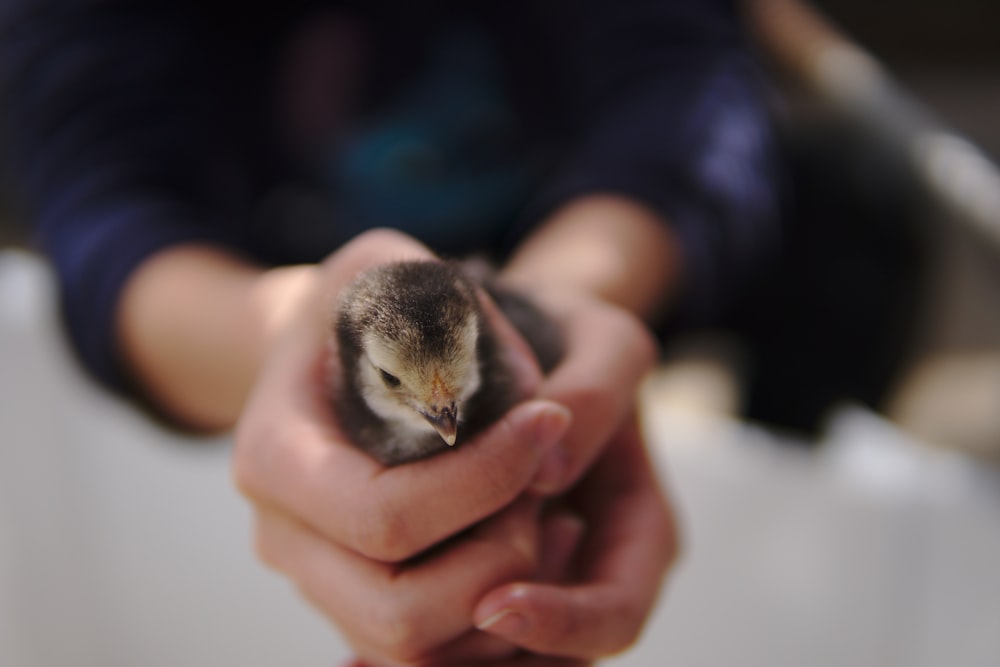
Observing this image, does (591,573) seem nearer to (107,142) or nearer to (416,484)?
(416,484)

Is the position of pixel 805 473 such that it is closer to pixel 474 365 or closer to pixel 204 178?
pixel 474 365

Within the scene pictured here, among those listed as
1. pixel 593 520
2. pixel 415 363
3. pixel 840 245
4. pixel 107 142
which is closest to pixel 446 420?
pixel 415 363

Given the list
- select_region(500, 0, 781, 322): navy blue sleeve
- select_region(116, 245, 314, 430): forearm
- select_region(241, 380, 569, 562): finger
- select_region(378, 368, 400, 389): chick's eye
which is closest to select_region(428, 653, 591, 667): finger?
select_region(241, 380, 569, 562): finger

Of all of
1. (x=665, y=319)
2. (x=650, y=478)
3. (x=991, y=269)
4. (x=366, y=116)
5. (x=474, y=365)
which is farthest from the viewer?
(x=366, y=116)

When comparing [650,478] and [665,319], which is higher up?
[665,319]

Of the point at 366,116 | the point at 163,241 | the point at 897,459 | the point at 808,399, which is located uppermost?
the point at 366,116

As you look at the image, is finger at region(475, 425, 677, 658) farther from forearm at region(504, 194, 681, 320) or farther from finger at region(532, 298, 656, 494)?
forearm at region(504, 194, 681, 320)

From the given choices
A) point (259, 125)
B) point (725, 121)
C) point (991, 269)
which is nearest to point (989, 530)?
point (991, 269)
